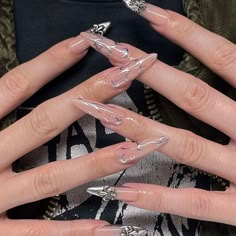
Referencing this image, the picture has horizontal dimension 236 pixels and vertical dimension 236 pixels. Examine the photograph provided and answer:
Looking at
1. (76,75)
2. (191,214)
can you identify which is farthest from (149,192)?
(76,75)

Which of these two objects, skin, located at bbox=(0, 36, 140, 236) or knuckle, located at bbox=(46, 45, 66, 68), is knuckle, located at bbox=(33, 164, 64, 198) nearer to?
skin, located at bbox=(0, 36, 140, 236)

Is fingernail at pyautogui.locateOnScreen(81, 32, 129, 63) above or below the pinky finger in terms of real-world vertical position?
above

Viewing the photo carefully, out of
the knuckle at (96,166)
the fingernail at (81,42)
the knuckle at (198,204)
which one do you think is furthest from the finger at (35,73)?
the knuckle at (198,204)

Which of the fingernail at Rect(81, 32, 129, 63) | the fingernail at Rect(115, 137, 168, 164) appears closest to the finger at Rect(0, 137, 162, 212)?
the fingernail at Rect(115, 137, 168, 164)

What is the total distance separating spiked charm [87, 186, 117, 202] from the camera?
70 centimetres

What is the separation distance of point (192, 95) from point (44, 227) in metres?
0.25

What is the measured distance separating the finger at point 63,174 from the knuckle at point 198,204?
89mm

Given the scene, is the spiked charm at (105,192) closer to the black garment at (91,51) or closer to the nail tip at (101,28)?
the black garment at (91,51)

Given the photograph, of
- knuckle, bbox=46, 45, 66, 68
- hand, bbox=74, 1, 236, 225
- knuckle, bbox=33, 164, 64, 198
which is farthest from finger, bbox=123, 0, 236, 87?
knuckle, bbox=33, 164, 64, 198

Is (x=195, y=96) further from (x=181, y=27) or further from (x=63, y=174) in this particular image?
(x=63, y=174)

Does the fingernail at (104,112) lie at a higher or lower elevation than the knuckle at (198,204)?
higher

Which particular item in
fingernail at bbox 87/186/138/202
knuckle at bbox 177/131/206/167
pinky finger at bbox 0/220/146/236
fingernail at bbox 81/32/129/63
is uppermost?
fingernail at bbox 81/32/129/63

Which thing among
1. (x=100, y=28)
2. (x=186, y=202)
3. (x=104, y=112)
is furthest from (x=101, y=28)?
(x=186, y=202)

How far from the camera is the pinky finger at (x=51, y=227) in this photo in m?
0.72
